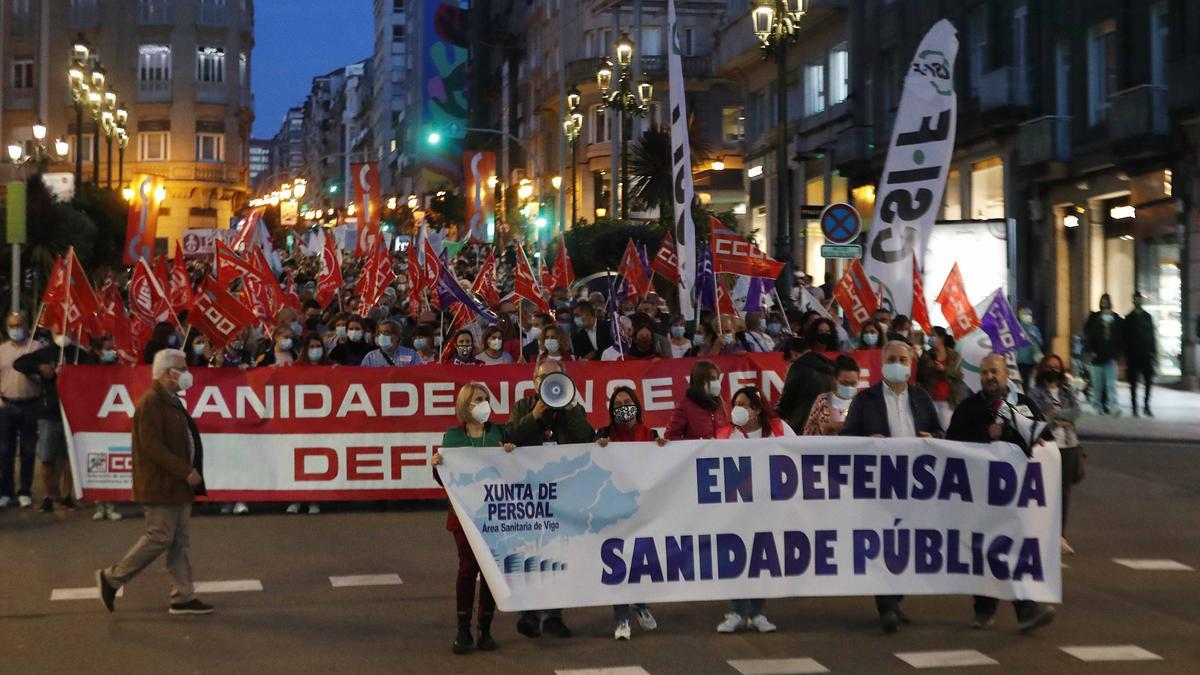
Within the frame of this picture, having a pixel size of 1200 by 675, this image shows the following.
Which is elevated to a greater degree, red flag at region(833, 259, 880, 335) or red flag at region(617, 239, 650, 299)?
red flag at region(617, 239, 650, 299)

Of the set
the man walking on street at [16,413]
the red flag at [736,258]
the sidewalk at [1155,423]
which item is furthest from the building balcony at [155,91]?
the man walking on street at [16,413]

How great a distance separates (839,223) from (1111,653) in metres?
13.0

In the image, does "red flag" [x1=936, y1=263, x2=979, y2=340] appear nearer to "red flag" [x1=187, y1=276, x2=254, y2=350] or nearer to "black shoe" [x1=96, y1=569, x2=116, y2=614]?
"red flag" [x1=187, y1=276, x2=254, y2=350]

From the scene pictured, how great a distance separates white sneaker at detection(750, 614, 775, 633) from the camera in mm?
8867

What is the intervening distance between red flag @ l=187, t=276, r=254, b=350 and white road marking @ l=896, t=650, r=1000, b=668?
1029 cm

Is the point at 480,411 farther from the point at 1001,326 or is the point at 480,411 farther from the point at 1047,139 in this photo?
the point at 1047,139

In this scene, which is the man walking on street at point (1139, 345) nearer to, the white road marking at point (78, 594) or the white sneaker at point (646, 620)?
the white sneaker at point (646, 620)

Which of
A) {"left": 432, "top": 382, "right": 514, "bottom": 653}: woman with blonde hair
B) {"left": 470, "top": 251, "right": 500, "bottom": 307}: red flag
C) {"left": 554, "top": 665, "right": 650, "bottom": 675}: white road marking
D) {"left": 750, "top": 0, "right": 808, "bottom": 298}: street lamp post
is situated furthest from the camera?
{"left": 470, "top": 251, "right": 500, "bottom": 307}: red flag

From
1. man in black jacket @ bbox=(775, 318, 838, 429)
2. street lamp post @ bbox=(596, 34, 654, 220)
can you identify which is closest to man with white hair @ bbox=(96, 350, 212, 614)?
man in black jacket @ bbox=(775, 318, 838, 429)

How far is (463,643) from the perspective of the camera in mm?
8359

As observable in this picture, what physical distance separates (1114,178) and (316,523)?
66.2ft

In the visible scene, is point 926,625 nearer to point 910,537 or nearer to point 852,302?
point 910,537

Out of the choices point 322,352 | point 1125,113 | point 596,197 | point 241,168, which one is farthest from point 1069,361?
point 241,168

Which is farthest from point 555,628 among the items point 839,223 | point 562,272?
point 562,272
